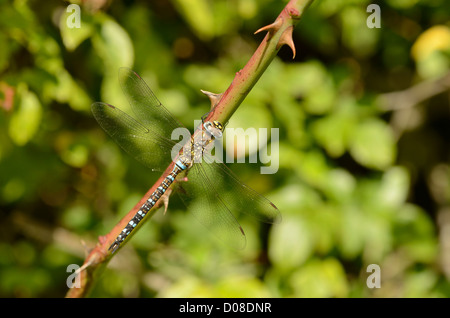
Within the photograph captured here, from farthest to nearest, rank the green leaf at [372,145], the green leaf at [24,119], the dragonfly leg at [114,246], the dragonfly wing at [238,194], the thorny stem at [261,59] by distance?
1. the green leaf at [372,145]
2. the green leaf at [24,119]
3. the dragonfly wing at [238,194]
4. the dragonfly leg at [114,246]
5. the thorny stem at [261,59]

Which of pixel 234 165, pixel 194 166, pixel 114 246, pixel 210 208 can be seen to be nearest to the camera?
Answer: pixel 114 246

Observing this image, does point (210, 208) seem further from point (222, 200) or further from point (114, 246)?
point (114, 246)

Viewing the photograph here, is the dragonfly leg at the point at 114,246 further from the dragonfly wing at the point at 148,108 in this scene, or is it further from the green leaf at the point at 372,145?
the green leaf at the point at 372,145

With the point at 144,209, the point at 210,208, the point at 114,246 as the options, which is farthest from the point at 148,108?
the point at 114,246

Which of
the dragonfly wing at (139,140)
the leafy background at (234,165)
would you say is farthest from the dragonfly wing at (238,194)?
the leafy background at (234,165)

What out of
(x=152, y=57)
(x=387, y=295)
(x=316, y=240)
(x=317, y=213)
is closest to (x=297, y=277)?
(x=316, y=240)

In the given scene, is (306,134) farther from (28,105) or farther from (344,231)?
(28,105)

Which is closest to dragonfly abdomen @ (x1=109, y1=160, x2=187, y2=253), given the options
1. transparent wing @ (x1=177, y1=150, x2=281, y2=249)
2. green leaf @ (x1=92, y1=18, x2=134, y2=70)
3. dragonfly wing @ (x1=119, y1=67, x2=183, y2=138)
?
transparent wing @ (x1=177, y1=150, x2=281, y2=249)

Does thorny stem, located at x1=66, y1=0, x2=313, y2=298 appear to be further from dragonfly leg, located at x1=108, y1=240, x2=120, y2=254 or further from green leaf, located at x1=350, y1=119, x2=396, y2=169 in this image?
green leaf, located at x1=350, y1=119, x2=396, y2=169
